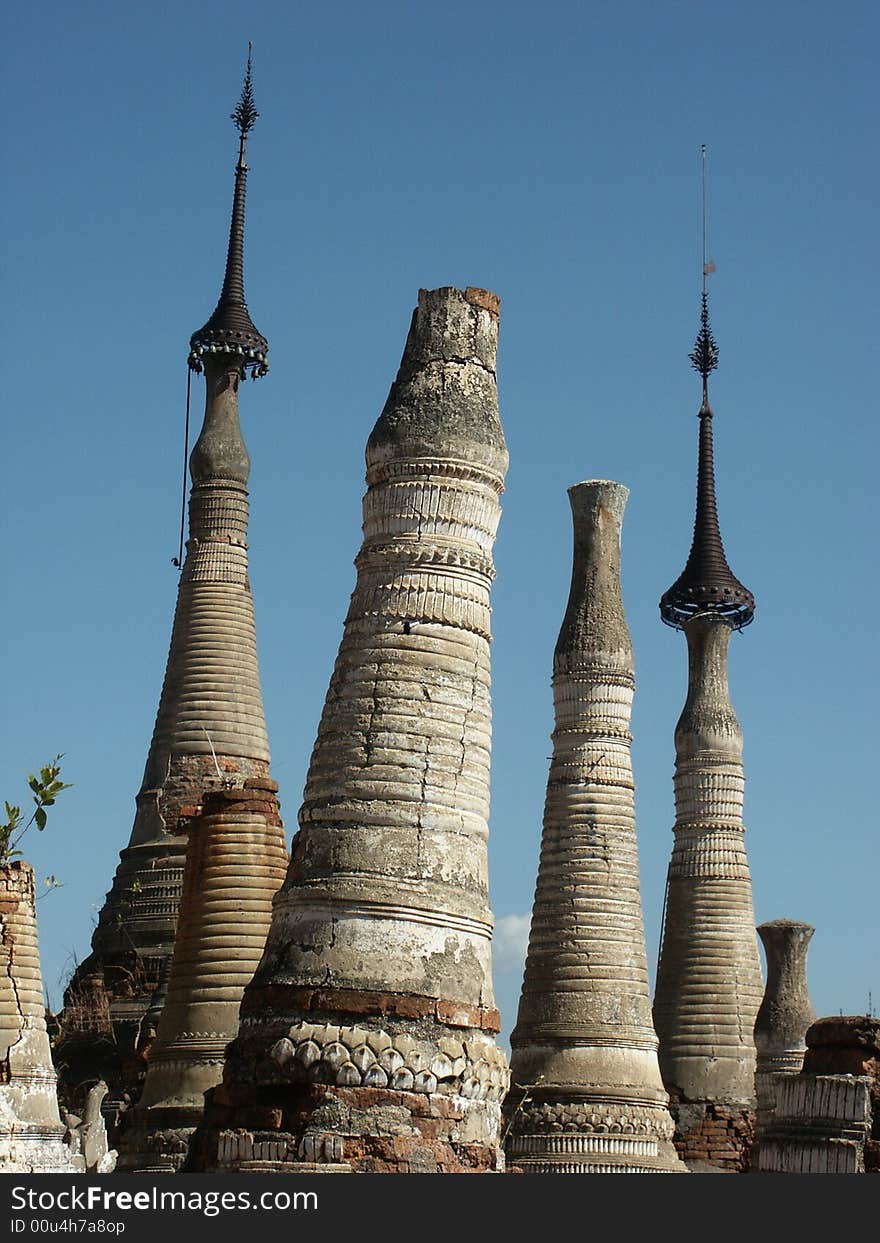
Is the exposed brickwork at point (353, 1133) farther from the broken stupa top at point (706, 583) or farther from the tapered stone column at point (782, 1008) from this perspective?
the broken stupa top at point (706, 583)

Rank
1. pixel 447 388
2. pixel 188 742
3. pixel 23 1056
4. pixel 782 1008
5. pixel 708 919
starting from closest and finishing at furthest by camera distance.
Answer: pixel 447 388 < pixel 23 1056 < pixel 782 1008 < pixel 188 742 < pixel 708 919

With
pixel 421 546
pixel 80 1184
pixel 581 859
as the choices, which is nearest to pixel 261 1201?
pixel 80 1184

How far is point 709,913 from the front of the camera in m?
23.5

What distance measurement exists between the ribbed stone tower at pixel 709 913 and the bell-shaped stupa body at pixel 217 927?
27.7 feet

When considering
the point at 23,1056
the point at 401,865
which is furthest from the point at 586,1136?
the point at 401,865

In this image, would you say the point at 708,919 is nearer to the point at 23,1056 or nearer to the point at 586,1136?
the point at 586,1136

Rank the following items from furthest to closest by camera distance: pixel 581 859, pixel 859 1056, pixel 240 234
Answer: pixel 240 234
pixel 581 859
pixel 859 1056

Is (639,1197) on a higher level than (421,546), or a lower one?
lower

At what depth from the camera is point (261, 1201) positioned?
9250 millimetres

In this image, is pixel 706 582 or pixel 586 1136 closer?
pixel 586 1136

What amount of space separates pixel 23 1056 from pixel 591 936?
6122mm

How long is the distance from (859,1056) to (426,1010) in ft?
11.1

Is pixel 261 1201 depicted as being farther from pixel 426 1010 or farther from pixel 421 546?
pixel 421 546

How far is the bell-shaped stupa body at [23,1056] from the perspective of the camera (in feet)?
43.6
